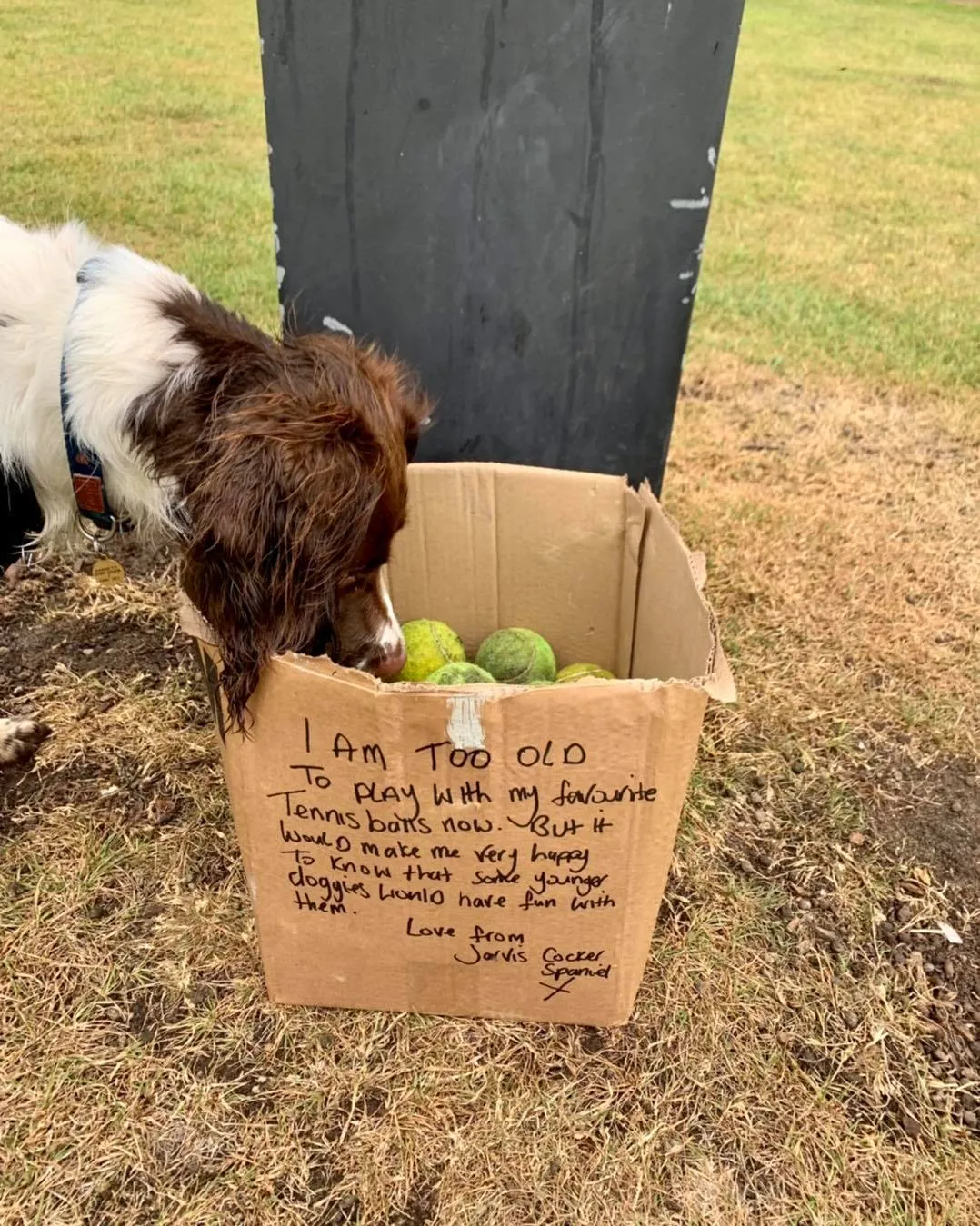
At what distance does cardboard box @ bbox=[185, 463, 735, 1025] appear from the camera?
1.54 metres

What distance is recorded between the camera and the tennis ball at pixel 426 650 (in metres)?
2.25

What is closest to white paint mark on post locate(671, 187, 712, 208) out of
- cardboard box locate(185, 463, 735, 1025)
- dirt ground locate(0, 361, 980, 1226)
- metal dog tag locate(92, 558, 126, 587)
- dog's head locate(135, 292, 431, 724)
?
cardboard box locate(185, 463, 735, 1025)

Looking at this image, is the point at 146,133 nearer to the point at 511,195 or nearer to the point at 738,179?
the point at 738,179

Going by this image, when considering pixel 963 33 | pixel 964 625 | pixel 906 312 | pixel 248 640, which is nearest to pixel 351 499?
pixel 248 640

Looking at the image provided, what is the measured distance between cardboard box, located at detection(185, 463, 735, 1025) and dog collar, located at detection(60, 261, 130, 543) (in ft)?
1.27

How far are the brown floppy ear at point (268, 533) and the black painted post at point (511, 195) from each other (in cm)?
82

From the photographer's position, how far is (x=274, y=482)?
5.51ft

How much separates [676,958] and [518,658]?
2.48 ft

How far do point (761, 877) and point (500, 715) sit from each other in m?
1.15

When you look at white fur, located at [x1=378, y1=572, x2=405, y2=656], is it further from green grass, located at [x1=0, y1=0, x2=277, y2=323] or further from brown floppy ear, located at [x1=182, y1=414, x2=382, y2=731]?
green grass, located at [x1=0, y1=0, x2=277, y2=323]

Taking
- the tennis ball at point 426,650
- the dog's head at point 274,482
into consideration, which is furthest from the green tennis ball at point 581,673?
the dog's head at point 274,482

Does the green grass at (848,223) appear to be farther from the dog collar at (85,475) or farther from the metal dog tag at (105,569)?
the dog collar at (85,475)

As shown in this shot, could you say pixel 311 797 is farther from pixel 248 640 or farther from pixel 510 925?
pixel 510 925

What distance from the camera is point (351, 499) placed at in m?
1.77
